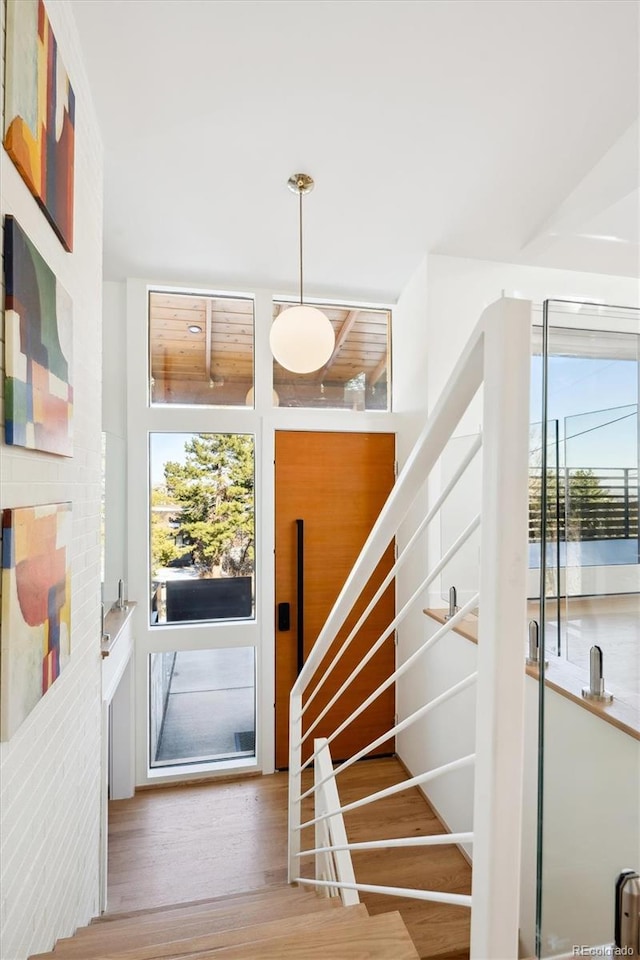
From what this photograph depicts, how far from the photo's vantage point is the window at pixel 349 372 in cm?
318

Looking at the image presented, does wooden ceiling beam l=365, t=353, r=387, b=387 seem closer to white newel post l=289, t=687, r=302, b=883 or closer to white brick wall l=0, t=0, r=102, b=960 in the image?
white brick wall l=0, t=0, r=102, b=960

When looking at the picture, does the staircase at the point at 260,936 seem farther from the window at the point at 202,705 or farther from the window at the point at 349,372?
the window at the point at 349,372

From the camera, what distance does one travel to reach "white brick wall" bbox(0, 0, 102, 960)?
1.02 metres

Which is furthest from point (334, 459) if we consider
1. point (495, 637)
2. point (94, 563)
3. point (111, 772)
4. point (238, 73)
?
point (495, 637)

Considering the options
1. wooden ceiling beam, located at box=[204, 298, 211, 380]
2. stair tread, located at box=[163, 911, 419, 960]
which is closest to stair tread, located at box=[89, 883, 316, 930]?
stair tread, located at box=[163, 911, 419, 960]

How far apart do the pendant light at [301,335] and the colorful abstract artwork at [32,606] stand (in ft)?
3.90

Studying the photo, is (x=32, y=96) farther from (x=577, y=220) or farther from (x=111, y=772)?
(x=111, y=772)

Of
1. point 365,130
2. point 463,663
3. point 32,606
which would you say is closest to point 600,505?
point 32,606

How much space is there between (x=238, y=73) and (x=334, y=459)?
204cm

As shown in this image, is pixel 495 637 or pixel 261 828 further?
pixel 261 828

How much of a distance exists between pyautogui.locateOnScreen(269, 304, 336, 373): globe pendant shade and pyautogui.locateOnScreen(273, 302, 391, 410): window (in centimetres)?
96

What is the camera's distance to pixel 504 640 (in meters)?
0.49

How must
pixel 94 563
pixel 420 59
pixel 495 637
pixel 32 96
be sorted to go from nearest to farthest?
pixel 495 637, pixel 32 96, pixel 420 59, pixel 94 563

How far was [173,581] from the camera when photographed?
2992 millimetres
